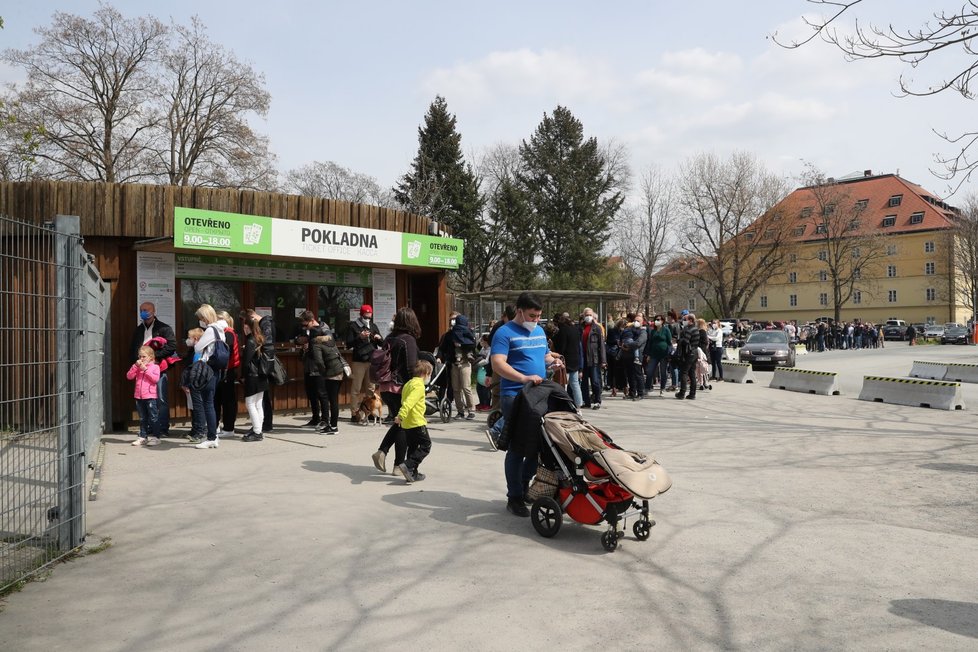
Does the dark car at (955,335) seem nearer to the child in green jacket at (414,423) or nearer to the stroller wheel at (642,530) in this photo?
the child in green jacket at (414,423)

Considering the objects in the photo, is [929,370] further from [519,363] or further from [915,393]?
[519,363]

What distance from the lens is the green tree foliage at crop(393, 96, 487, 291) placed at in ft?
151

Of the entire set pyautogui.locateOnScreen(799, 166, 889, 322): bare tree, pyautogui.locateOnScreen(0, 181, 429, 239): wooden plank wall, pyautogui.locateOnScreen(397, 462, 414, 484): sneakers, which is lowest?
pyautogui.locateOnScreen(397, 462, 414, 484): sneakers

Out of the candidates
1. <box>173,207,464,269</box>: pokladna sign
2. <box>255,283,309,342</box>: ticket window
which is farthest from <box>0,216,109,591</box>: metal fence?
<box>255,283,309,342</box>: ticket window

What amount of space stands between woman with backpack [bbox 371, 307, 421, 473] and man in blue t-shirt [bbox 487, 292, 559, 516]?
Answer: 4.97 feet

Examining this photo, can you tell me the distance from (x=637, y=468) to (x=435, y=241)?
30.8 feet

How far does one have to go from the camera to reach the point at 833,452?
9227 mm

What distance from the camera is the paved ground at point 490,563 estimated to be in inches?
154

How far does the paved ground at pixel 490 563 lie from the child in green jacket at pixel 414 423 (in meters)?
0.20

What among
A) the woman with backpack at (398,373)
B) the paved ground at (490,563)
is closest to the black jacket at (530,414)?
the paved ground at (490,563)

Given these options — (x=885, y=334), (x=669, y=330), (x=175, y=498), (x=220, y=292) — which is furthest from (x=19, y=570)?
(x=885, y=334)

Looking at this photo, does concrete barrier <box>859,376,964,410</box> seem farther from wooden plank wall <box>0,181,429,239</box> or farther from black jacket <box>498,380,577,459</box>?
wooden plank wall <box>0,181,429,239</box>

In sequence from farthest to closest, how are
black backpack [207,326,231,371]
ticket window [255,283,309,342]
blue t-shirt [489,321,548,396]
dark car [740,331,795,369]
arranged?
1. dark car [740,331,795,369]
2. ticket window [255,283,309,342]
3. black backpack [207,326,231,371]
4. blue t-shirt [489,321,548,396]

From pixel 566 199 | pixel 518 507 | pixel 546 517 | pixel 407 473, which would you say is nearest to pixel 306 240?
pixel 407 473
